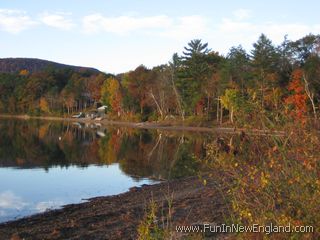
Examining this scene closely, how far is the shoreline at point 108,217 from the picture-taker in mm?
10398

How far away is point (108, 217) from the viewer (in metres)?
12.8

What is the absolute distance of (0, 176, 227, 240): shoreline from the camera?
34.1ft

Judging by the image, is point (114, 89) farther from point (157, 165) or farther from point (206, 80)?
point (157, 165)

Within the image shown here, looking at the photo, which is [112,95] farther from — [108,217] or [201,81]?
[108,217]

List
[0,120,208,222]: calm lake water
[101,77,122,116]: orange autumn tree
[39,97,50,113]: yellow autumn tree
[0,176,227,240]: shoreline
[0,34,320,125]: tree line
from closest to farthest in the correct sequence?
1. [0,176,227,240]: shoreline
2. [0,120,208,222]: calm lake water
3. [0,34,320,125]: tree line
4. [101,77,122,116]: orange autumn tree
5. [39,97,50,113]: yellow autumn tree

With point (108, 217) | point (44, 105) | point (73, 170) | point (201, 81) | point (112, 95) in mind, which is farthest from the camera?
point (44, 105)

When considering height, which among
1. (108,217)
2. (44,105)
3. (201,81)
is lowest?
(108,217)

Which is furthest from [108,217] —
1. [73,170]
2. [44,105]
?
[44,105]

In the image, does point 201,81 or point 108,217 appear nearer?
point 108,217

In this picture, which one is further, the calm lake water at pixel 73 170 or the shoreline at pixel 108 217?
the calm lake water at pixel 73 170

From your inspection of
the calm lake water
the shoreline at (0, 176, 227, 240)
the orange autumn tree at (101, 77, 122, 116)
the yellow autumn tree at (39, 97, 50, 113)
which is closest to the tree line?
the orange autumn tree at (101, 77, 122, 116)

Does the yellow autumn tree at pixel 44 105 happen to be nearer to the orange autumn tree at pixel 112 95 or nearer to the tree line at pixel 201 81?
the tree line at pixel 201 81

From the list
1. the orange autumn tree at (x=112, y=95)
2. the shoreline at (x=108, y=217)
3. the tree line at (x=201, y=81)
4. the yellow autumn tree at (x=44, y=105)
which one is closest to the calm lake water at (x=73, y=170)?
the shoreline at (x=108, y=217)

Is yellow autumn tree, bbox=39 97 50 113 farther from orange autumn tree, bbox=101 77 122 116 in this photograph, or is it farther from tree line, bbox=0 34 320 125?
orange autumn tree, bbox=101 77 122 116
